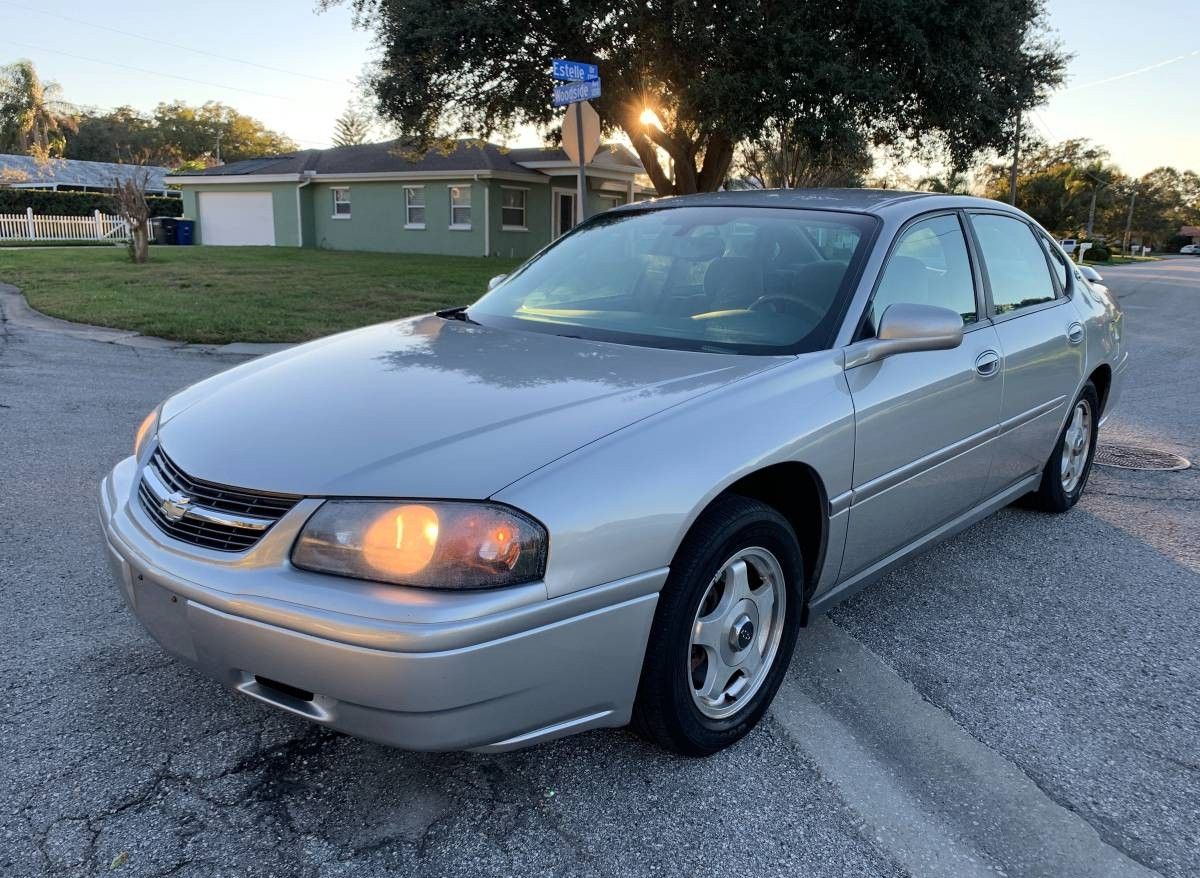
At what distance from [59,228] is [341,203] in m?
10.8

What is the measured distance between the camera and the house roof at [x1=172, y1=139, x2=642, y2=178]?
28000mm

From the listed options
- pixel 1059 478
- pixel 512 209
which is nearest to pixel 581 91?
pixel 1059 478

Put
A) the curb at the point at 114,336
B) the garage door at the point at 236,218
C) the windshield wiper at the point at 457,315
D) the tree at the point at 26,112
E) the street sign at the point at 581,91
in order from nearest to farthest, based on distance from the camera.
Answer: the windshield wiper at the point at 457,315
the street sign at the point at 581,91
the curb at the point at 114,336
the garage door at the point at 236,218
the tree at the point at 26,112

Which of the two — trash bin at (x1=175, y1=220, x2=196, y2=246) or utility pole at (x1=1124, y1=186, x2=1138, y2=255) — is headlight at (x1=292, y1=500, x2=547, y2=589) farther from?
utility pole at (x1=1124, y1=186, x2=1138, y2=255)

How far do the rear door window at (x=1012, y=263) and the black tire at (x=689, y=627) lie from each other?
1951 millimetres

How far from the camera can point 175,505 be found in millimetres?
2312

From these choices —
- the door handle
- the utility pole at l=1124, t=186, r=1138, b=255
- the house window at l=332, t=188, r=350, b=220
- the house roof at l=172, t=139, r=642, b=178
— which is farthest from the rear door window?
the utility pole at l=1124, t=186, r=1138, b=255

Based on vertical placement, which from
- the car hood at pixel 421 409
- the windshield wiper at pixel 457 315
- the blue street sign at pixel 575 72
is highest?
the blue street sign at pixel 575 72

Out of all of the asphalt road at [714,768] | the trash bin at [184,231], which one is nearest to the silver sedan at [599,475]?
the asphalt road at [714,768]

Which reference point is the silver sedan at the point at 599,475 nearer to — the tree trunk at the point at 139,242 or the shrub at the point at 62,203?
the tree trunk at the point at 139,242

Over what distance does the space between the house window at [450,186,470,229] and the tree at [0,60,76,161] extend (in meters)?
39.3

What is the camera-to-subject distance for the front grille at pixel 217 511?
6.99ft

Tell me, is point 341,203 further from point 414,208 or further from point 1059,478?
point 1059,478

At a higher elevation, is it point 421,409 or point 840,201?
point 840,201
